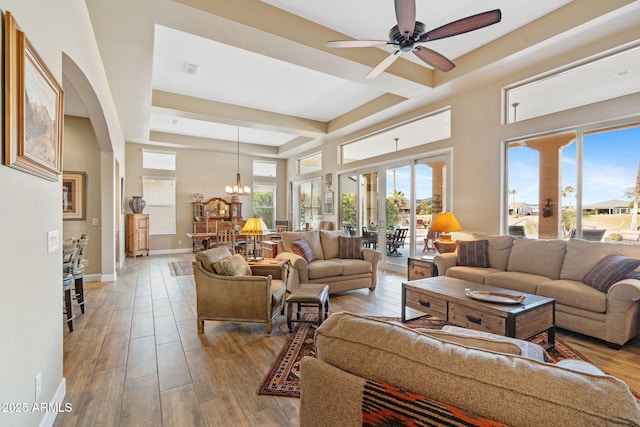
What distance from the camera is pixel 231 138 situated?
29.8 ft

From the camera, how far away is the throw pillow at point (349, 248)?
497 centimetres

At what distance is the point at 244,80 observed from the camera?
509 cm

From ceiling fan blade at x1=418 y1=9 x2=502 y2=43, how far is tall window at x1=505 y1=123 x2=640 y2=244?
93.7 inches

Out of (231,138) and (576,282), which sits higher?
(231,138)

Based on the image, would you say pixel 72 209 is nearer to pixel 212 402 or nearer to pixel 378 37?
pixel 212 402

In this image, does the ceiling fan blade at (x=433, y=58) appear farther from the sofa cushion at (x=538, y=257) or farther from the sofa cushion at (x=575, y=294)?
the sofa cushion at (x=575, y=294)

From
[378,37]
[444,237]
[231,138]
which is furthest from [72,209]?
[444,237]

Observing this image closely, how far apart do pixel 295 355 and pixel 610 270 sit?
10.2 ft

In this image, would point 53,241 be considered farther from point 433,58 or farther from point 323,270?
point 433,58

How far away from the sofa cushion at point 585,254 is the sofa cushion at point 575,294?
0.45 ft

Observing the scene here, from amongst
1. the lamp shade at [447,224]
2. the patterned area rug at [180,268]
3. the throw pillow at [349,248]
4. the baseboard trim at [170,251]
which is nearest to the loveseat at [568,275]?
the lamp shade at [447,224]

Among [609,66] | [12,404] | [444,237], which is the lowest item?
[12,404]

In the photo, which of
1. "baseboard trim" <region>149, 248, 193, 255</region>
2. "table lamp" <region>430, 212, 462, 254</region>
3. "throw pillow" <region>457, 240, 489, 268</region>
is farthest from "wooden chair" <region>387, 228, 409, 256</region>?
"baseboard trim" <region>149, 248, 193, 255</region>

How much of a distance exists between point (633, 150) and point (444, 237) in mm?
2400
